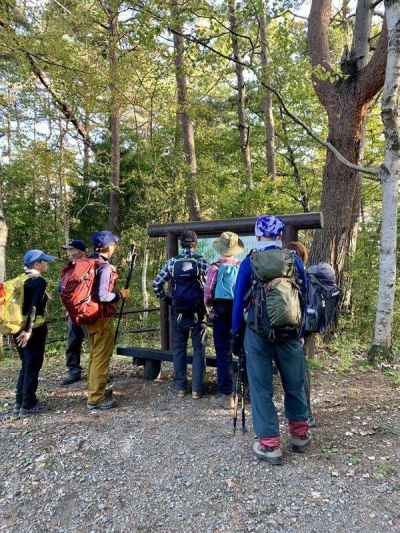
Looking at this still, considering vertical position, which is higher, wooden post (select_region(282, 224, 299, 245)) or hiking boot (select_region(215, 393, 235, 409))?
wooden post (select_region(282, 224, 299, 245))

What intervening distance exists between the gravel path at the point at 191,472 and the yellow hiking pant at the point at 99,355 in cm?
28

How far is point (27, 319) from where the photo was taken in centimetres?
422

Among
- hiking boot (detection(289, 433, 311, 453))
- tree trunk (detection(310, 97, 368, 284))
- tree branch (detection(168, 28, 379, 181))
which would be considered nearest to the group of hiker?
hiking boot (detection(289, 433, 311, 453))

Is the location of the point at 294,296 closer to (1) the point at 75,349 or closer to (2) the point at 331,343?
(1) the point at 75,349

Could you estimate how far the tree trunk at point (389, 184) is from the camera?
193 inches

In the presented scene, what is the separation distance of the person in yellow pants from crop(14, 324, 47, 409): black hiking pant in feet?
1.89

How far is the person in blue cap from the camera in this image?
4223mm

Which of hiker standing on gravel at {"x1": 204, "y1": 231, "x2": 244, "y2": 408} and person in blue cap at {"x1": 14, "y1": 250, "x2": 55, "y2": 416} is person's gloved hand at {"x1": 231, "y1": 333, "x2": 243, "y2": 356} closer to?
hiker standing on gravel at {"x1": 204, "y1": 231, "x2": 244, "y2": 408}

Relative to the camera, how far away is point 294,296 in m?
3.00

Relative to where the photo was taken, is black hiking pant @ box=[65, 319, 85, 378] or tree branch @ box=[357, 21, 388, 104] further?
tree branch @ box=[357, 21, 388, 104]

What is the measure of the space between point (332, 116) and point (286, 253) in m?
5.10

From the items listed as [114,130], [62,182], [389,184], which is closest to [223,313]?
[389,184]

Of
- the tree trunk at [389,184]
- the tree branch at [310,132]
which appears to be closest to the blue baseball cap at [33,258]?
the tree branch at [310,132]

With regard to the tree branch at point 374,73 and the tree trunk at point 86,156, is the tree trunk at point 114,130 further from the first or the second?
the tree branch at point 374,73
